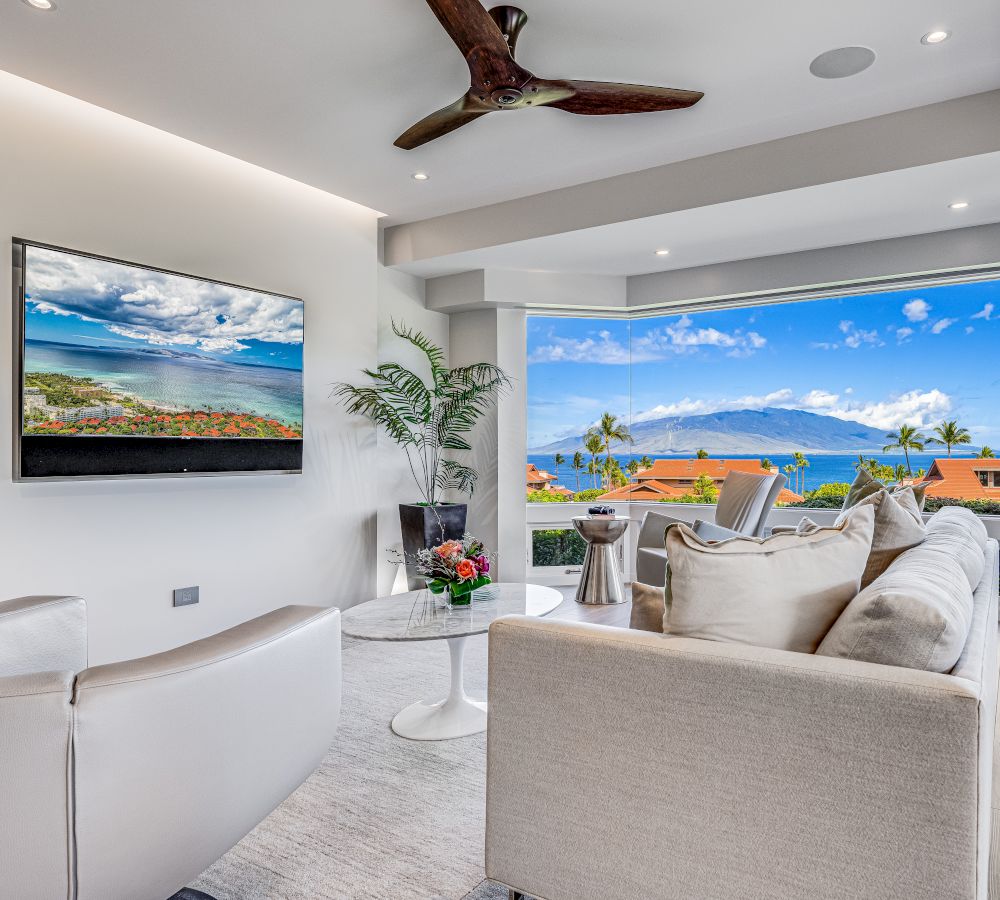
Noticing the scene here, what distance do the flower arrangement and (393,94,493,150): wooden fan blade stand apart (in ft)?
5.66

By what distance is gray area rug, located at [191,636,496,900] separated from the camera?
5.74 feet

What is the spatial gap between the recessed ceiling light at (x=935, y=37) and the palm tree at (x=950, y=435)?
2872mm

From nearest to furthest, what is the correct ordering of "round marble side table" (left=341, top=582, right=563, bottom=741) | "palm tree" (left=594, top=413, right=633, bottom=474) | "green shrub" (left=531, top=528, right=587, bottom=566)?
"round marble side table" (left=341, top=582, right=563, bottom=741), "green shrub" (left=531, top=528, right=587, bottom=566), "palm tree" (left=594, top=413, right=633, bottom=474)

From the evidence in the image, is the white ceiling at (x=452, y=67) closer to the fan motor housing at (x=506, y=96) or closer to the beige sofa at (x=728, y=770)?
the fan motor housing at (x=506, y=96)

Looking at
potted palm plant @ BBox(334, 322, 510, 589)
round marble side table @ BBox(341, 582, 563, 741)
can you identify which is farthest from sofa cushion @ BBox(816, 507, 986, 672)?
potted palm plant @ BBox(334, 322, 510, 589)

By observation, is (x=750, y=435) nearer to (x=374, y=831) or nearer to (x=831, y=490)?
(x=831, y=490)

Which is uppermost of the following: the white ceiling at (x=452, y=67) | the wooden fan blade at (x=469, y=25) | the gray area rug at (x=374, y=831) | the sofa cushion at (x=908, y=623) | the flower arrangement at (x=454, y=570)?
Result: the white ceiling at (x=452, y=67)

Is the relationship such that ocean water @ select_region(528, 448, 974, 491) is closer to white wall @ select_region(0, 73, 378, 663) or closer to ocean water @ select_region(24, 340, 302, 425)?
white wall @ select_region(0, 73, 378, 663)

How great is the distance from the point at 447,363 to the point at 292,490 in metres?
2.00

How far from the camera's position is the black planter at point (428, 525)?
4.69 metres

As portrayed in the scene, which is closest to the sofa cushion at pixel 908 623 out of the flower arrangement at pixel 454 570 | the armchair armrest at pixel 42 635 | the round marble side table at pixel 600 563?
the flower arrangement at pixel 454 570

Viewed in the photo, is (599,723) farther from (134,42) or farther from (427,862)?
(134,42)

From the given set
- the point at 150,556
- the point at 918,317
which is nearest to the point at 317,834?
the point at 150,556

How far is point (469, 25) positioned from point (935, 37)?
185 cm
